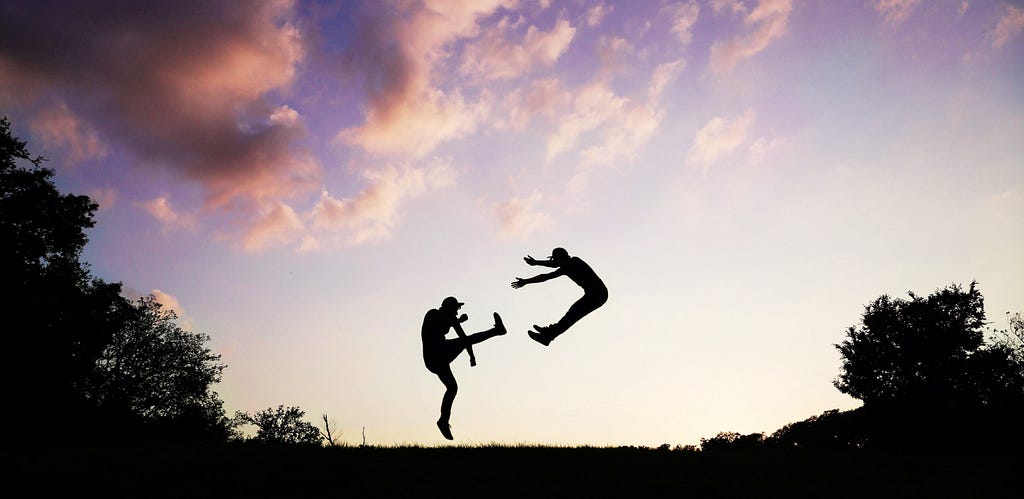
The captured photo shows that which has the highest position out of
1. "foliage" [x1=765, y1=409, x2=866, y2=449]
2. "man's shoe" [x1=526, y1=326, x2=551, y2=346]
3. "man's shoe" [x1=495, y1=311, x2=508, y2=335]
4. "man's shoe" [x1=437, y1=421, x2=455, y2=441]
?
"man's shoe" [x1=495, y1=311, x2=508, y2=335]

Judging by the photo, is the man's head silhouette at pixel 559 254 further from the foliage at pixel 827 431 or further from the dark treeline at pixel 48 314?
the foliage at pixel 827 431

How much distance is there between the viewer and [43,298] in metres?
23.2

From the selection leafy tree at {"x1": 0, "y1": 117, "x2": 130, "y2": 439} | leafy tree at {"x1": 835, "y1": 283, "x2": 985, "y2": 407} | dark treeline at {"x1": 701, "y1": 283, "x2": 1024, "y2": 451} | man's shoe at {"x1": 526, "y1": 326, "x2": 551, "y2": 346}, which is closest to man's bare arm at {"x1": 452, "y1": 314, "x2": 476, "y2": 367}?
man's shoe at {"x1": 526, "y1": 326, "x2": 551, "y2": 346}

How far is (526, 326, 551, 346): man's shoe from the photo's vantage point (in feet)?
39.8

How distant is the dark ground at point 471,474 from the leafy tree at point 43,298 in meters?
15.9

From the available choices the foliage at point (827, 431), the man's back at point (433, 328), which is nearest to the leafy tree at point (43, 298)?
the man's back at point (433, 328)

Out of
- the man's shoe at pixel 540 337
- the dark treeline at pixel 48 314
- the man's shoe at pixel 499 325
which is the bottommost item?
the man's shoe at pixel 540 337

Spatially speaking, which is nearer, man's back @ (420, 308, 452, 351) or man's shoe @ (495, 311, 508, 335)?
man's back @ (420, 308, 452, 351)

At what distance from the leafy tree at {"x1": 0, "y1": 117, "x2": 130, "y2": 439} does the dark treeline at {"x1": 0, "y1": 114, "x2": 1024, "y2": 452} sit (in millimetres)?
49

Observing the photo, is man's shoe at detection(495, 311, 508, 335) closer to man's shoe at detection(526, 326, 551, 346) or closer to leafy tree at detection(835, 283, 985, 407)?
man's shoe at detection(526, 326, 551, 346)

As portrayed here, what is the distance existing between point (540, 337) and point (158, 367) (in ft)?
119

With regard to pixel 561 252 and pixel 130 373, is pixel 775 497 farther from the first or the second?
pixel 130 373

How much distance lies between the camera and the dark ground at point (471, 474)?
8.17 meters

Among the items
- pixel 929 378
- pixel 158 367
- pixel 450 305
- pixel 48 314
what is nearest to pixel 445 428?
pixel 450 305
